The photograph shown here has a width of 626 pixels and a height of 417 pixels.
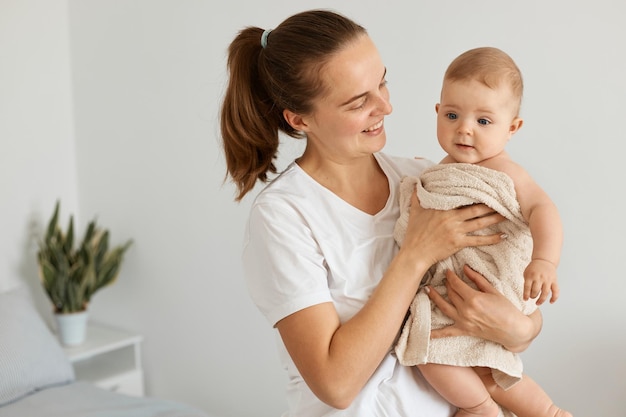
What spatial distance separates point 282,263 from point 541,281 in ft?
1.60

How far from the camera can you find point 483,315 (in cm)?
153

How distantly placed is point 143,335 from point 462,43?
2.14 meters

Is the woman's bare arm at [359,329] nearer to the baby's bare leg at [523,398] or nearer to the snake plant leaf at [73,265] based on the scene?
the baby's bare leg at [523,398]

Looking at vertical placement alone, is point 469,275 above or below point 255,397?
above

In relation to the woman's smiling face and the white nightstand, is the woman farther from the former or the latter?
the white nightstand

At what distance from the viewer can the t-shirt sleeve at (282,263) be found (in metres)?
1.53

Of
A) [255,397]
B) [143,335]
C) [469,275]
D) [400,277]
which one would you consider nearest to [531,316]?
[469,275]

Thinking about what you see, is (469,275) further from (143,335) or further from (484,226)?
(143,335)

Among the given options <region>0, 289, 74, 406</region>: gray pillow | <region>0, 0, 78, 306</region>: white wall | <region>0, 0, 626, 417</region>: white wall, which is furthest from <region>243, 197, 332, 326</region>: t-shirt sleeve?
<region>0, 0, 78, 306</region>: white wall

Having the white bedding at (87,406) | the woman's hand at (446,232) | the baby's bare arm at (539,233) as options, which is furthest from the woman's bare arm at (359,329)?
the white bedding at (87,406)

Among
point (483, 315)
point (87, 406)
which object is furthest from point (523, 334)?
point (87, 406)

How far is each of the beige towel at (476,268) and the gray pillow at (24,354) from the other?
194 centimetres

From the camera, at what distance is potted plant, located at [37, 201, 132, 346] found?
3.66 m

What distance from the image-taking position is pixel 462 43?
2.67 meters
